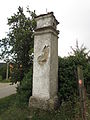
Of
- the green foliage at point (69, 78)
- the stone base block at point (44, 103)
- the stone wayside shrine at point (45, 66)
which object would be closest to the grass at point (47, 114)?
the stone base block at point (44, 103)

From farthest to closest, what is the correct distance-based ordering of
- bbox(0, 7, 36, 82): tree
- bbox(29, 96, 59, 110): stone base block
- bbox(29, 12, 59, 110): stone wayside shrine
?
bbox(0, 7, 36, 82): tree, bbox(29, 12, 59, 110): stone wayside shrine, bbox(29, 96, 59, 110): stone base block

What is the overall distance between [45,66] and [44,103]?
1444mm

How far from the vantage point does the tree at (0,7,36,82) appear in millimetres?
10984

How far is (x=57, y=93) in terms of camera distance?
7.41m

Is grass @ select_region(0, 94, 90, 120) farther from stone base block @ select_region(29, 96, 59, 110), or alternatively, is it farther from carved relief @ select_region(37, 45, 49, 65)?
carved relief @ select_region(37, 45, 49, 65)

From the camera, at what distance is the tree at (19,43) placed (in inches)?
432

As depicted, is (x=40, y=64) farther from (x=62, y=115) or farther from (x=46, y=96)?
(x=62, y=115)

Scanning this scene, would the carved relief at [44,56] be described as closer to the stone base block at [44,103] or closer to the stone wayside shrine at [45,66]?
the stone wayside shrine at [45,66]

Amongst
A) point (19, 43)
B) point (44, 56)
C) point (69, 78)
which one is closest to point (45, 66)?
point (44, 56)

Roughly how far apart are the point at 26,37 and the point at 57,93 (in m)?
4.78

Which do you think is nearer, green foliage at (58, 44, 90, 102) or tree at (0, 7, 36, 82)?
green foliage at (58, 44, 90, 102)

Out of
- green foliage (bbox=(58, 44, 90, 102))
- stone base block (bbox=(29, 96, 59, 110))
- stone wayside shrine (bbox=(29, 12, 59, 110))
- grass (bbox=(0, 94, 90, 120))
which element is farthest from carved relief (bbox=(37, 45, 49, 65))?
grass (bbox=(0, 94, 90, 120))

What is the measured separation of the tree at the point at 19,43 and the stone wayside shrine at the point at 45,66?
323 cm

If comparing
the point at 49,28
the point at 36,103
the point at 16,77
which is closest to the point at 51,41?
the point at 49,28
